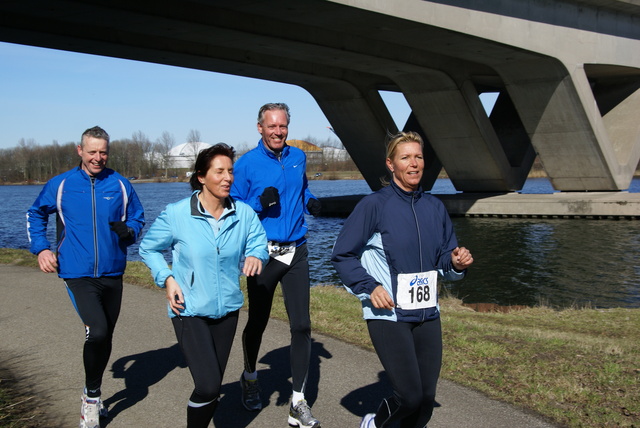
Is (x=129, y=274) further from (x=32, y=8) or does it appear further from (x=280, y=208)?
(x=32, y=8)

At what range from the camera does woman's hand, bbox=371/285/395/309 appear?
3.71 meters

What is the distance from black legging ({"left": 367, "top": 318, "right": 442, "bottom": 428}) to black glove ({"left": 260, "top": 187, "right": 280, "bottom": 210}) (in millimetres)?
1380

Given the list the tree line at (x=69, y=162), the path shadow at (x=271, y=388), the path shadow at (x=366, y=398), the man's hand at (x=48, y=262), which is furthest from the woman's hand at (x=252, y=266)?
the tree line at (x=69, y=162)

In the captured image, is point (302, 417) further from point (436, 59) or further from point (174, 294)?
point (436, 59)

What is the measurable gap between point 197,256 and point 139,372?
8.15 ft

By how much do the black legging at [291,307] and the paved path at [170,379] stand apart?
0.38 metres

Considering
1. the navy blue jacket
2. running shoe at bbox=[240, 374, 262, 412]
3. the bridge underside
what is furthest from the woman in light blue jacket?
the bridge underside

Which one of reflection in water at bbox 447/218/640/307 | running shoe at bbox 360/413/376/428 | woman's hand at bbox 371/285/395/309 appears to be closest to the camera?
woman's hand at bbox 371/285/395/309

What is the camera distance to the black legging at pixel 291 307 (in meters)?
4.92

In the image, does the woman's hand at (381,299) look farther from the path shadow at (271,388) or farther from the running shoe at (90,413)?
the running shoe at (90,413)

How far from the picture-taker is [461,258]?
3863 millimetres

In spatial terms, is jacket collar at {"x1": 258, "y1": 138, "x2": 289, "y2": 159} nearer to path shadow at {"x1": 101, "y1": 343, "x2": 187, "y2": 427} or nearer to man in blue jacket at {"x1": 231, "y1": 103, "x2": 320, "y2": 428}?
man in blue jacket at {"x1": 231, "y1": 103, "x2": 320, "y2": 428}

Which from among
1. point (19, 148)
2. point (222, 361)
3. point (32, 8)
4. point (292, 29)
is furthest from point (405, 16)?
point (19, 148)

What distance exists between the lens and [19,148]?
14288cm
